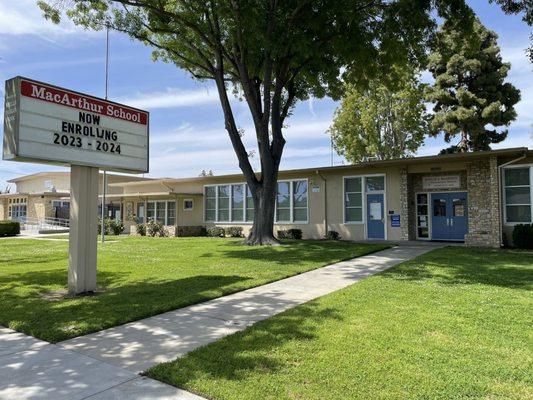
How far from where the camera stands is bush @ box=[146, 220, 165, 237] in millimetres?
25578

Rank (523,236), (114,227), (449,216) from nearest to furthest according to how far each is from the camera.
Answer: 1. (523,236)
2. (449,216)
3. (114,227)

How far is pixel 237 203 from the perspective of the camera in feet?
78.8

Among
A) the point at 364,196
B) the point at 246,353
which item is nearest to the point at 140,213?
the point at 364,196

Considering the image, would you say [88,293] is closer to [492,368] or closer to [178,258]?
[178,258]

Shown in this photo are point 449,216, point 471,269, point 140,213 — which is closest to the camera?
point 471,269

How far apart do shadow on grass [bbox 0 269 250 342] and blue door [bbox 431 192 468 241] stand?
38.0ft

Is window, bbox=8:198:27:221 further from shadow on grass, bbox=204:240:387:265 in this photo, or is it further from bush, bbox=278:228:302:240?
shadow on grass, bbox=204:240:387:265

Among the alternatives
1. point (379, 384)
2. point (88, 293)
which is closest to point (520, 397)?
point (379, 384)

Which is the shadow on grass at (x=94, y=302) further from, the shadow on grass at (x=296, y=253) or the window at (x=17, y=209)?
the window at (x=17, y=209)

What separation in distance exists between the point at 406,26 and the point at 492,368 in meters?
13.7

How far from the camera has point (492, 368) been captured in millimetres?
4012

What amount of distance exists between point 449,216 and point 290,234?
7434mm

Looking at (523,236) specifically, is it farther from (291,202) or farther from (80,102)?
(80,102)

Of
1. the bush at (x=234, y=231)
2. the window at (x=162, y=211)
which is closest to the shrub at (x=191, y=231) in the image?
the bush at (x=234, y=231)
